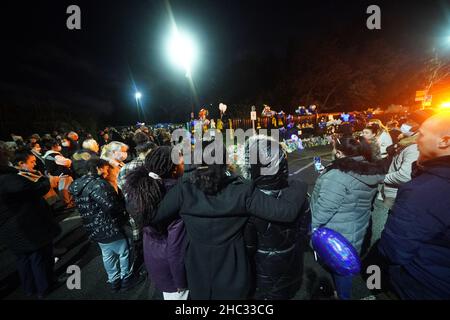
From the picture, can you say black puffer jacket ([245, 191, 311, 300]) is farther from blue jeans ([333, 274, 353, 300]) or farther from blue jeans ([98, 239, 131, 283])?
blue jeans ([98, 239, 131, 283])

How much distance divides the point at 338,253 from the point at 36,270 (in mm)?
3882

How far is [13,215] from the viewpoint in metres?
2.72

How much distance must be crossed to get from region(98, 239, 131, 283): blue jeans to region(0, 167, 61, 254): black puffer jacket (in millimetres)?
875

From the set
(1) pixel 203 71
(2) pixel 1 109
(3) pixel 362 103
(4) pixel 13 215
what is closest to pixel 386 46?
(3) pixel 362 103

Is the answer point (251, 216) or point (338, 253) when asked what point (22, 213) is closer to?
point (251, 216)

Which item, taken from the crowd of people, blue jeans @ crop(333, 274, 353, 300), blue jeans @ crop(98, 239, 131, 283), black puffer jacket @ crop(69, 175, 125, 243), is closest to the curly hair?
the crowd of people

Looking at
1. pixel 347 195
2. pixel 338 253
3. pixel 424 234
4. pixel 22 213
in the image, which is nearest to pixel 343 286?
pixel 338 253

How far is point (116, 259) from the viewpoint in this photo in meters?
3.01

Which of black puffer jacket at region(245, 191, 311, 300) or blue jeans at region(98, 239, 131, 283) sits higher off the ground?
black puffer jacket at region(245, 191, 311, 300)

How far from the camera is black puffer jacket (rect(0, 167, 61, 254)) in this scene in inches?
101

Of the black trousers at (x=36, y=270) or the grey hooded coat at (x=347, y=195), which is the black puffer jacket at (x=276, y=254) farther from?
the black trousers at (x=36, y=270)

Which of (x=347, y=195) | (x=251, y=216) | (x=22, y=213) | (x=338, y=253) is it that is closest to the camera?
(x=251, y=216)

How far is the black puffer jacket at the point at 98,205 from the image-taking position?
2.59 metres
